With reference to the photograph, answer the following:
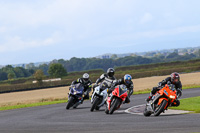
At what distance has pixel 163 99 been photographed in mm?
15219

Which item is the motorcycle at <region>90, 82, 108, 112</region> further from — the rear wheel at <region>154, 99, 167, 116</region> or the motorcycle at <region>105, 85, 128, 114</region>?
the rear wheel at <region>154, 99, 167, 116</region>

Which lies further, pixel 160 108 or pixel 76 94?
pixel 76 94

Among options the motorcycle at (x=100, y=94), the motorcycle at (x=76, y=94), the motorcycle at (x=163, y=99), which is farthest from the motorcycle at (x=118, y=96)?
the motorcycle at (x=76, y=94)

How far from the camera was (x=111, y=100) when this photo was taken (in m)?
17.8

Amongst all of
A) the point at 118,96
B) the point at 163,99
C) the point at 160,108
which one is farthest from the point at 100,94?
the point at 163,99

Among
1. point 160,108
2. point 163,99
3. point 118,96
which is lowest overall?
point 160,108

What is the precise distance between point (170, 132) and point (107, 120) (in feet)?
15.5

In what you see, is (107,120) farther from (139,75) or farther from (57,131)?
(139,75)

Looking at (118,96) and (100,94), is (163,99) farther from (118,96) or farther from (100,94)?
(100,94)

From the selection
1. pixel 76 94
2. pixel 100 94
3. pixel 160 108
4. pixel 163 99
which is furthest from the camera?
pixel 76 94

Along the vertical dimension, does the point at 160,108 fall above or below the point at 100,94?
below

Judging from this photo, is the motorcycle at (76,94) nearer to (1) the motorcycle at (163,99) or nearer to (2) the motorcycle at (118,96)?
(2) the motorcycle at (118,96)

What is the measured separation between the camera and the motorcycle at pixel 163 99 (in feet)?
49.8

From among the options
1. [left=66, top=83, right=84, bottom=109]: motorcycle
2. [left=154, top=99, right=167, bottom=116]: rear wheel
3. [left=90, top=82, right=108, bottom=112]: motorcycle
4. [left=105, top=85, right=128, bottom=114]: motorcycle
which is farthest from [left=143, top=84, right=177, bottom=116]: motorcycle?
[left=66, top=83, right=84, bottom=109]: motorcycle
